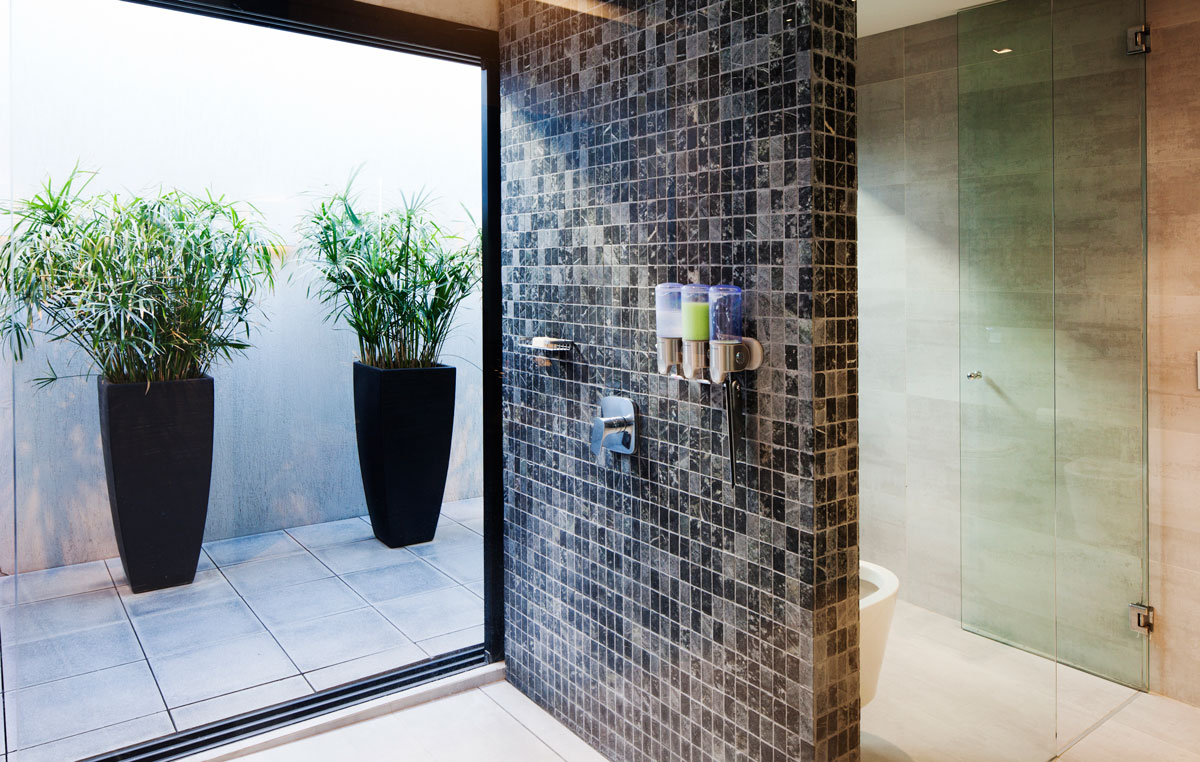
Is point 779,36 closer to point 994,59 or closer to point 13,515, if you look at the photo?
point 994,59

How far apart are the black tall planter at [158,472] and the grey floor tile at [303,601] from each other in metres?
0.23

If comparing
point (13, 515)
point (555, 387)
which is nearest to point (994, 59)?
point (555, 387)

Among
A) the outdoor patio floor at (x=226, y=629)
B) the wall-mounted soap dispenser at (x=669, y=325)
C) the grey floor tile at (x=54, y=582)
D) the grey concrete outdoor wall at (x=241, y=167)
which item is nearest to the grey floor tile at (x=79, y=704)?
the outdoor patio floor at (x=226, y=629)

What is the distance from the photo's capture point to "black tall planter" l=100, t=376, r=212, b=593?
7.23 ft

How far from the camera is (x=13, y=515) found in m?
2.12

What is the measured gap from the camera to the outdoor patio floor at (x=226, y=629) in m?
2.15

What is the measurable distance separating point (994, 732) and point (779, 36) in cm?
176

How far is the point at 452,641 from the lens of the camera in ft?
9.12

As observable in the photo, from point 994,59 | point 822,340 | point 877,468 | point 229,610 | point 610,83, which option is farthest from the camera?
point 229,610

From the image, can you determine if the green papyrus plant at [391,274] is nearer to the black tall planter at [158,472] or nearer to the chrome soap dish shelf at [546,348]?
the chrome soap dish shelf at [546,348]

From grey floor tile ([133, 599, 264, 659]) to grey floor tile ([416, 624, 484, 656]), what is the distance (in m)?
0.55

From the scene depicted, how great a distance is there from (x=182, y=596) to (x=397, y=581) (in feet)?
2.11

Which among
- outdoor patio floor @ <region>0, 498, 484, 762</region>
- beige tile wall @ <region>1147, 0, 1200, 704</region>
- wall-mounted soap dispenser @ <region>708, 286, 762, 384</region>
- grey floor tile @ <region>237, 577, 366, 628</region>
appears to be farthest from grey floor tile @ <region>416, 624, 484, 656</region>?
beige tile wall @ <region>1147, 0, 1200, 704</region>

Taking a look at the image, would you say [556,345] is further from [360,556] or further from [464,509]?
[360,556]
